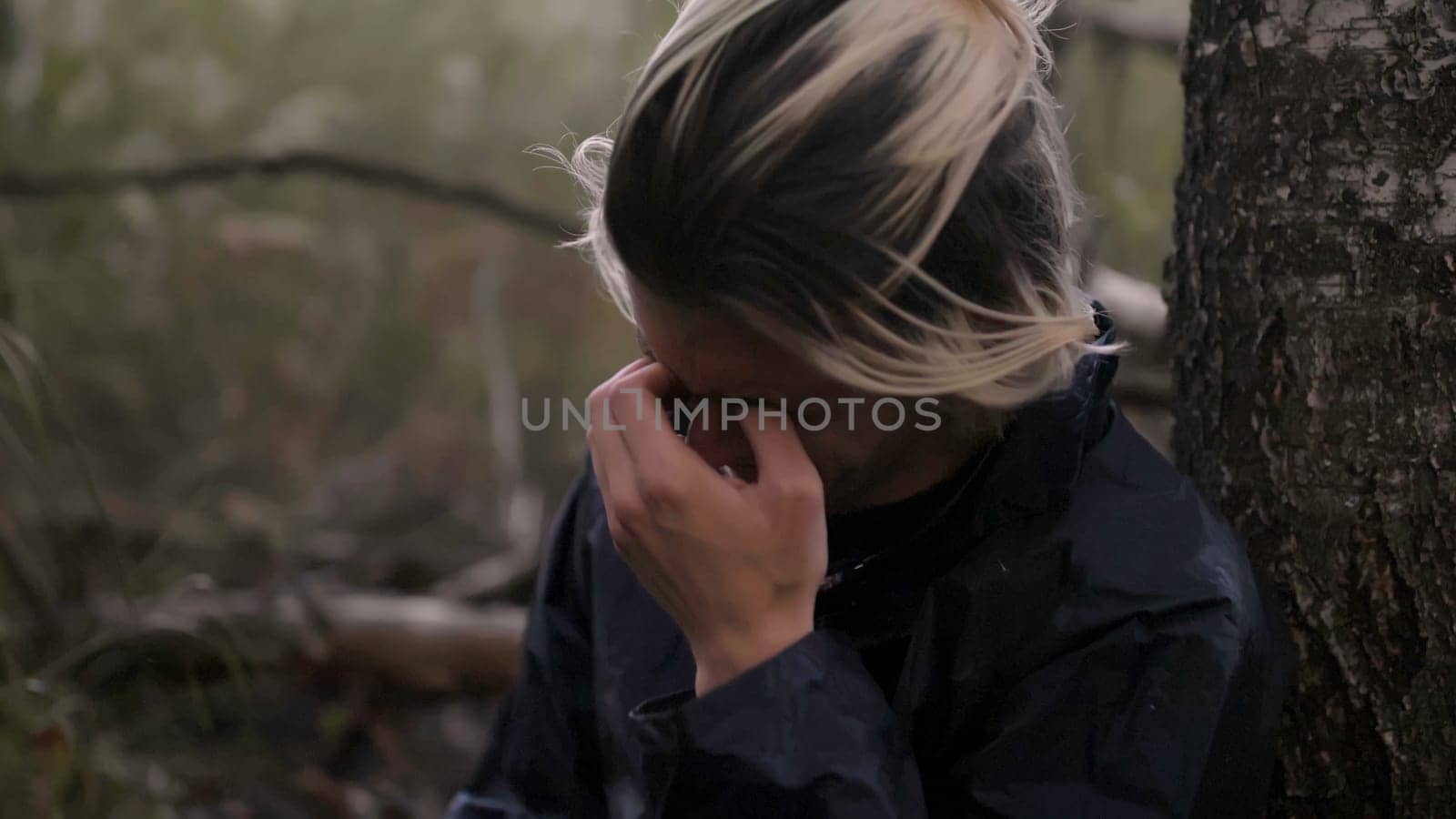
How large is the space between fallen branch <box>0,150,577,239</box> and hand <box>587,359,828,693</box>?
2278mm

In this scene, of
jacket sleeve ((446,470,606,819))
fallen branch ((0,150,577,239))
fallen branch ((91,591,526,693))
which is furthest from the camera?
fallen branch ((0,150,577,239))

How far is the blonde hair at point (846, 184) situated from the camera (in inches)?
43.9

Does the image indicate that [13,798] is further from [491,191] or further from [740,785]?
[491,191]

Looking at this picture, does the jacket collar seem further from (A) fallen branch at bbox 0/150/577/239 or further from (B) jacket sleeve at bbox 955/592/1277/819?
(A) fallen branch at bbox 0/150/577/239

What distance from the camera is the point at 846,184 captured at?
1.12 meters

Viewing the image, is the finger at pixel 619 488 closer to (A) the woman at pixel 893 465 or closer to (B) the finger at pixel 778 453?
(A) the woman at pixel 893 465

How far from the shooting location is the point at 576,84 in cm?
516

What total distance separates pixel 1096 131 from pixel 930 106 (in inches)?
139

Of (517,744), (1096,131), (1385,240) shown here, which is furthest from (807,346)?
(1096,131)

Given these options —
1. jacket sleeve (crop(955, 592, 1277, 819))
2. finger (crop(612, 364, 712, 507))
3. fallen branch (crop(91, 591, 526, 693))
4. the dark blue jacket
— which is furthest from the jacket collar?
fallen branch (crop(91, 591, 526, 693))

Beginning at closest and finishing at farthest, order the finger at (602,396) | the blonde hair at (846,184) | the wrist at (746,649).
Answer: the blonde hair at (846,184), the wrist at (746,649), the finger at (602,396)

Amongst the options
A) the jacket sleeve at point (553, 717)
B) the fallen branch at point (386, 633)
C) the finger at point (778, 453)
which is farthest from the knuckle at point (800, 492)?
the fallen branch at point (386, 633)

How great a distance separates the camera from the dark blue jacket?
119 cm

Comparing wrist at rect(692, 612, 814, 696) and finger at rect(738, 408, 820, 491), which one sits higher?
finger at rect(738, 408, 820, 491)
